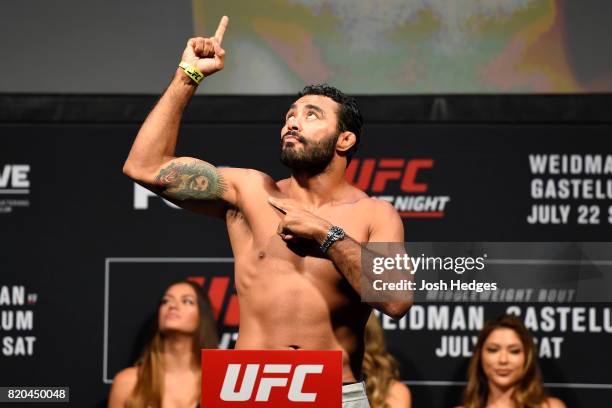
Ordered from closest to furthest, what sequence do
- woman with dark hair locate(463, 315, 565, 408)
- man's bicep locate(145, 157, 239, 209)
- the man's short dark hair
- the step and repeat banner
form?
man's bicep locate(145, 157, 239, 209) < the man's short dark hair < woman with dark hair locate(463, 315, 565, 408) < the step and repeat banner

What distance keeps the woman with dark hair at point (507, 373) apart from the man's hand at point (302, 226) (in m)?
2.01

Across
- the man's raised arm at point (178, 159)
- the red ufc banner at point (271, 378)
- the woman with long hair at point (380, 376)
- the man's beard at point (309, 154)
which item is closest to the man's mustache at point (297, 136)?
the man's beard at point (309, 154)

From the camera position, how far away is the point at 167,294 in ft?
18.1

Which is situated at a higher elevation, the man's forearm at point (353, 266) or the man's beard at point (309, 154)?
the man's beard at point (309, 154)

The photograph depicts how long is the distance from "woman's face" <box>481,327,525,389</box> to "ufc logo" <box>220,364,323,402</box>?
83.0 inches

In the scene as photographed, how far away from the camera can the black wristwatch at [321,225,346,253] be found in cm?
358

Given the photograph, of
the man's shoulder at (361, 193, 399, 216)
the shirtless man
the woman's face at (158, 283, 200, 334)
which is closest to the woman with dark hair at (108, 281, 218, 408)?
the woman's face at (158, 283, 200, 334)

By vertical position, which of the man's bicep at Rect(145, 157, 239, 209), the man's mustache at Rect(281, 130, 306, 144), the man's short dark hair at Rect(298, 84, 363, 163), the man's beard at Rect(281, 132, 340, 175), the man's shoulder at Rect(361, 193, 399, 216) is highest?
the man's short dark hair at Rect(298, 84, 363, 163)

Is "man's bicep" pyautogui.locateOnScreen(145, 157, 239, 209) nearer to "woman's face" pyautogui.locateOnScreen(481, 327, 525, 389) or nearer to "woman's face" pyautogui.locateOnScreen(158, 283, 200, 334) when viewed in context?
"woman's face" pyautogui.locateOnScreen(158, 283, 200, 334)

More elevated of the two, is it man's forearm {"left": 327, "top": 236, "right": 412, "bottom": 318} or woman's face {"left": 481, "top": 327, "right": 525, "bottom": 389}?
man's forearm {"left": 327, "top": 236, "right": 412, "bottom": 318}

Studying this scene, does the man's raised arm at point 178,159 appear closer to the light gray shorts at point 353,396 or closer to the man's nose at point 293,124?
the man's nose at point 293,124

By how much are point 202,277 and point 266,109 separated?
2.95 ft

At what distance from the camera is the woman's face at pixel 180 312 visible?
544 cm

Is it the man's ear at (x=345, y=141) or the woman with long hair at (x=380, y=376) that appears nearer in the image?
the man's ear at (x=345, y=141)
